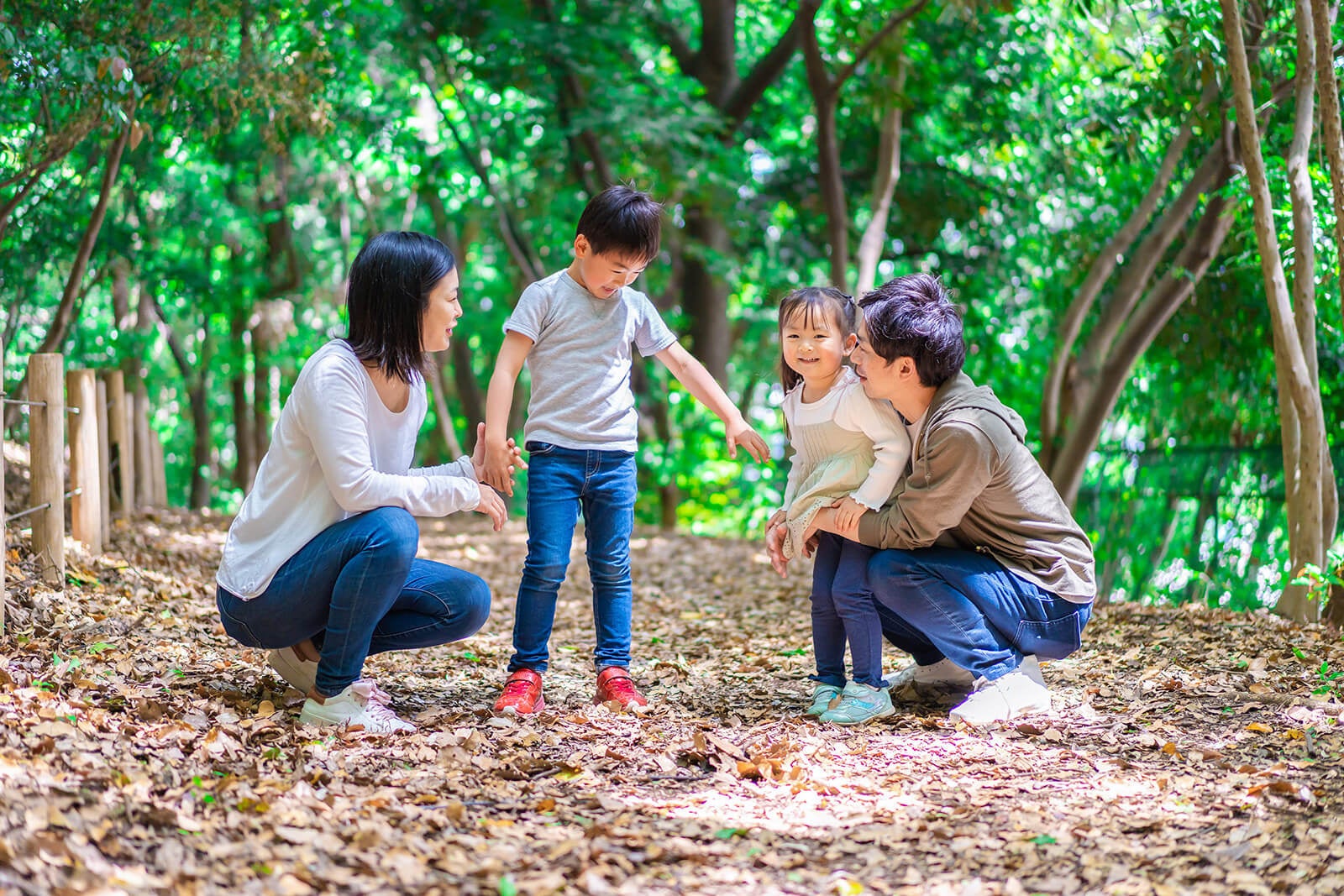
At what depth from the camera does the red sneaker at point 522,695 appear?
3.04 m

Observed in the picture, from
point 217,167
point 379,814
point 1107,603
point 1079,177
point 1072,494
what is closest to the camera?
point 379,814

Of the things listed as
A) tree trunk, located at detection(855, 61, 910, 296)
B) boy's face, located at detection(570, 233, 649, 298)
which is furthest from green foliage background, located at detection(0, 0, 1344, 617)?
boy's face, located at detection(570, 233, 649, 298)

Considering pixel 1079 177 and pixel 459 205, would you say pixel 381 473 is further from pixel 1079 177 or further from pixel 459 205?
pixel 459 205

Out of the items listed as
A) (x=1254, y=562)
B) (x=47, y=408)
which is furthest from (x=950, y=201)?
(x=47, y=408)

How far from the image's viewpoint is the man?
2863 mm

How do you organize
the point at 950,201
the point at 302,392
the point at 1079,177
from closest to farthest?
the point at 302,392 → the point at 1079,177 → the point at 950,201

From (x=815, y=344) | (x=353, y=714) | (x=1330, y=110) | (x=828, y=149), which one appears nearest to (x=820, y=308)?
(x=815, y=344)

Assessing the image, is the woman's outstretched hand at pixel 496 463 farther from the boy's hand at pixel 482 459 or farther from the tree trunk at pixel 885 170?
the tree trunk at pixel 885 170

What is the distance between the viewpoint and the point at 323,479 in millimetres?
2764

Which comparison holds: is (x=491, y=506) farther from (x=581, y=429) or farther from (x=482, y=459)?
(x=581, y=429)

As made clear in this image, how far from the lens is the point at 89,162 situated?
5867mm

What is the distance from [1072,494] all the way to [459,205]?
6443 millimetres

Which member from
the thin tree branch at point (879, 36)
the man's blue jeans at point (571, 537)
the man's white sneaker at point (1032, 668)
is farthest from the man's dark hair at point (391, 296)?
the thin tree branch at point (879, 36)

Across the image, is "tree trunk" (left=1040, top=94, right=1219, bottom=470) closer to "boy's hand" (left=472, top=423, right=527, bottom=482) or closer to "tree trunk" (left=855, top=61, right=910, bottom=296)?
"tree trunk" (left=855, top=61, right=910, bottom=296)
